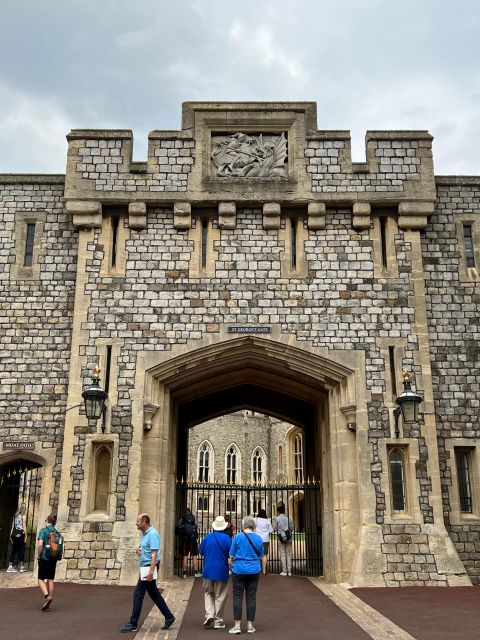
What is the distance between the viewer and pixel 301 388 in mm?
15336

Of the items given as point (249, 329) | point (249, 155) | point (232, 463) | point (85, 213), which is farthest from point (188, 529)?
point (232, 463)

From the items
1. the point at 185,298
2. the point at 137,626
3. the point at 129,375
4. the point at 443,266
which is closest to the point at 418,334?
the point at 443,266

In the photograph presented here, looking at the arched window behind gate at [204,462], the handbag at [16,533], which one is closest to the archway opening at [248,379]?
the handbag at [16,533]

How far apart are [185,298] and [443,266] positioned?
5.62 m

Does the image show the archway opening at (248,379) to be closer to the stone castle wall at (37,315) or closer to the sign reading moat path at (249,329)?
the sign reading moat path at (249,329)

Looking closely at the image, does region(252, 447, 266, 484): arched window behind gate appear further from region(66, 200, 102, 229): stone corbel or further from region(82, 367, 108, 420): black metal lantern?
region(82, 367, 108, 420): black metal lantern

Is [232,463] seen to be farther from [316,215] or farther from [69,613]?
[69,613]

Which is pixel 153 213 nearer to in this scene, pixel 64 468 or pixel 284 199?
pixel 284 199

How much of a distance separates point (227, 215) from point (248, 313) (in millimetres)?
2197

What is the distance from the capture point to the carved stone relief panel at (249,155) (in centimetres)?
1437

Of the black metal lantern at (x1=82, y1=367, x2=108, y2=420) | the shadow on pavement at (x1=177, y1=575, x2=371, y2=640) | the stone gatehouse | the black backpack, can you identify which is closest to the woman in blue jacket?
the shadow on pavement at (x1=177, y1=575, x2=371, y2=640)

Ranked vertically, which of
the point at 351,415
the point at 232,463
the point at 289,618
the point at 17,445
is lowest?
the point at 289,618

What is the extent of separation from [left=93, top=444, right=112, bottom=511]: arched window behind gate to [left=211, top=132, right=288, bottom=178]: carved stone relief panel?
6.28 metres

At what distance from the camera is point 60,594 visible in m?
10.5
